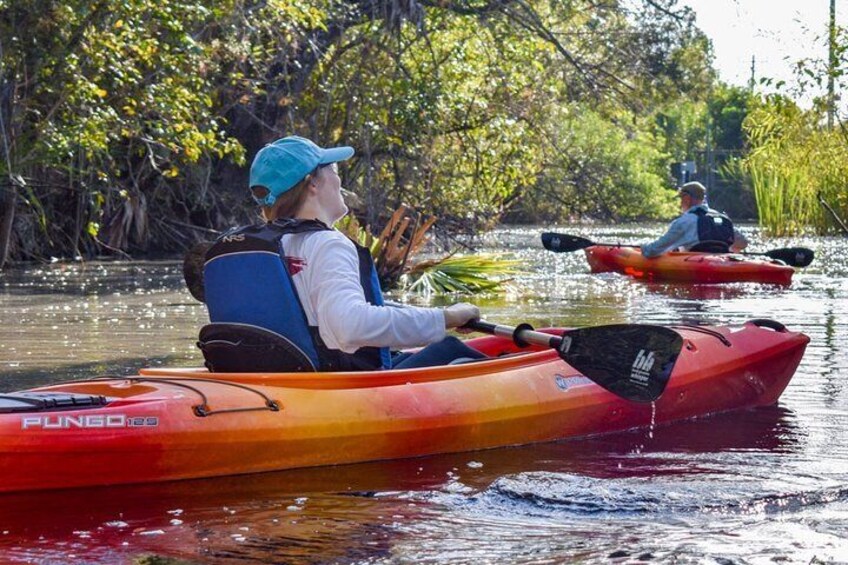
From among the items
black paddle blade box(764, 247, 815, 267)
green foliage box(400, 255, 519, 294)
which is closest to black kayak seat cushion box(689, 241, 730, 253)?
black paddle blade box(764, 247, 815, 267)

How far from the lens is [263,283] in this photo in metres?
4.78

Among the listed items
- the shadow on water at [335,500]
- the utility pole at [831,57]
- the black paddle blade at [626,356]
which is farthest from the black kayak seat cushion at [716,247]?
the shadow on water at [335,500]

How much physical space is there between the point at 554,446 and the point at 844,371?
268cm

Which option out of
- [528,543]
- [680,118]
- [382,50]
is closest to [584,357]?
[528,543]

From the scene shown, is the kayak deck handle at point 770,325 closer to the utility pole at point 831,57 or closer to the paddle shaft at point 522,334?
the paddle shaft at point 522,334

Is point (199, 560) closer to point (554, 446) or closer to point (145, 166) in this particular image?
point (554, 446)

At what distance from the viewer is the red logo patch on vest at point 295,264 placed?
4.75 m

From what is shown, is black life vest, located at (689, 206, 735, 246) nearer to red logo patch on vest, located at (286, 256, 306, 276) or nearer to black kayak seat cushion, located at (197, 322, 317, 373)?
black kayak seat cushion, located at (197, 322, 317, 373)

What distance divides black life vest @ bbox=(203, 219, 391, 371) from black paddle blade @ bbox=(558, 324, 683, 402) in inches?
41.0

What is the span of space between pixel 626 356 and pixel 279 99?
40.2 ft

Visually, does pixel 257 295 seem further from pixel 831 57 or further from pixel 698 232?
pixel 698 232

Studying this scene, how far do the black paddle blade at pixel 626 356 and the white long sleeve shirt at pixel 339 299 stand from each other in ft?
3.26

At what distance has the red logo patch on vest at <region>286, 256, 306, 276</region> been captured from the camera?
15.6 ft

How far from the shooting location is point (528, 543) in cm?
392
